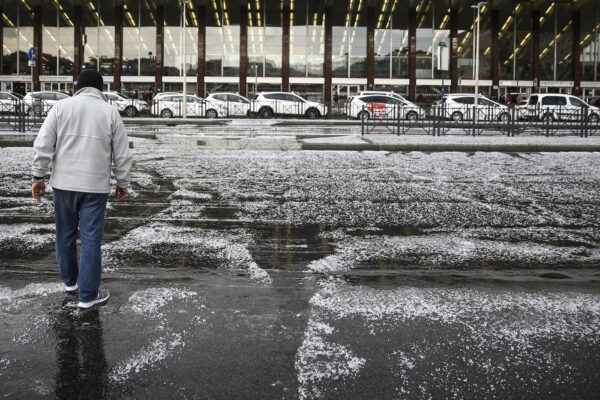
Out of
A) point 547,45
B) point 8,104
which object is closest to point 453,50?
point 547,45

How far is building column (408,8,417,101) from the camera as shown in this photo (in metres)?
50.1

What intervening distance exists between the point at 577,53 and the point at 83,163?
55.0m

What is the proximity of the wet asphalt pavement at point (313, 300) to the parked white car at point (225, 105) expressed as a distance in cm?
2765

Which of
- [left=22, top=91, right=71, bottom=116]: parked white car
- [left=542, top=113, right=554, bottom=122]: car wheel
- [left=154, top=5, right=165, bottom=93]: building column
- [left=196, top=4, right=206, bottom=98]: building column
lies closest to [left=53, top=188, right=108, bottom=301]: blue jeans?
[left=542, top=113, right=554, bottom=122]: car wheel

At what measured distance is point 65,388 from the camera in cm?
306

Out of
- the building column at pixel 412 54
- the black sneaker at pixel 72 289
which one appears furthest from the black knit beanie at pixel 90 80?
the building column at pixel 412 54

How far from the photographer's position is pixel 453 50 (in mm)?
50656

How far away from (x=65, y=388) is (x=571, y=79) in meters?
55.9

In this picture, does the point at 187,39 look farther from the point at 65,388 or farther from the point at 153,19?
the point at 65,388

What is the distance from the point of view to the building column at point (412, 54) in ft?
164

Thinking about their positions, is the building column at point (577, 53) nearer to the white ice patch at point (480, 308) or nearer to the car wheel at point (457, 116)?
the car wheel at point (457, 116)

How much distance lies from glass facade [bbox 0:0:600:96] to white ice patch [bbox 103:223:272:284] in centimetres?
4493

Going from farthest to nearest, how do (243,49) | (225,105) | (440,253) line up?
1. (243,49)
2. (225,105)
3. (440,253)

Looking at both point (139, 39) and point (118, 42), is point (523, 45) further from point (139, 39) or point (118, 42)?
point (118, 42)
